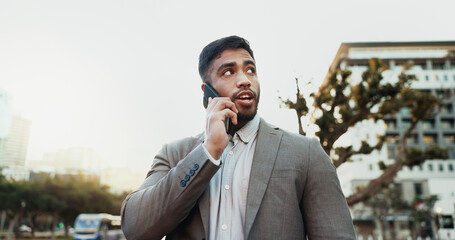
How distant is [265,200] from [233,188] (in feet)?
0.60

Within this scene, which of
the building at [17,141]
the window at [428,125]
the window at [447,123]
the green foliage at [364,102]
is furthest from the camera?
the building at [17,141]

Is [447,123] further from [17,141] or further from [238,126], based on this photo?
[17,141]

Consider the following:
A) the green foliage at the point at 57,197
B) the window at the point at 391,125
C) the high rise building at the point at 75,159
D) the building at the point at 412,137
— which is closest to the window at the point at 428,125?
the building at the point at 412,137

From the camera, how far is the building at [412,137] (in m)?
48.3

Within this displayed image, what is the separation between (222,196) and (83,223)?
33776mm

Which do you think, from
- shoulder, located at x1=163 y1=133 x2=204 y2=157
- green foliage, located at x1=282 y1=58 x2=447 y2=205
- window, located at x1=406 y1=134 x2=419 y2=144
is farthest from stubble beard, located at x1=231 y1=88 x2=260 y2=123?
window, located at x1=406 y1=134 x2=419 y2=144

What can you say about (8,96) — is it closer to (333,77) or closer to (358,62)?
(333,77)

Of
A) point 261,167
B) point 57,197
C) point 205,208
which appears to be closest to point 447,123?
point 57,197

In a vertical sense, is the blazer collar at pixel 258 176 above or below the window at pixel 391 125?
below

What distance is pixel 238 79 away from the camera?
5.27 ft

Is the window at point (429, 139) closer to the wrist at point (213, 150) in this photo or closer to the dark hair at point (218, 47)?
the dark hair at point (218, 47)

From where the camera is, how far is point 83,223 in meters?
30.9

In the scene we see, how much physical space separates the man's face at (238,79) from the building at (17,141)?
73.8 m

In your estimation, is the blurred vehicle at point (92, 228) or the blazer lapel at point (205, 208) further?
the blurred vehicle at point (92, 228)
